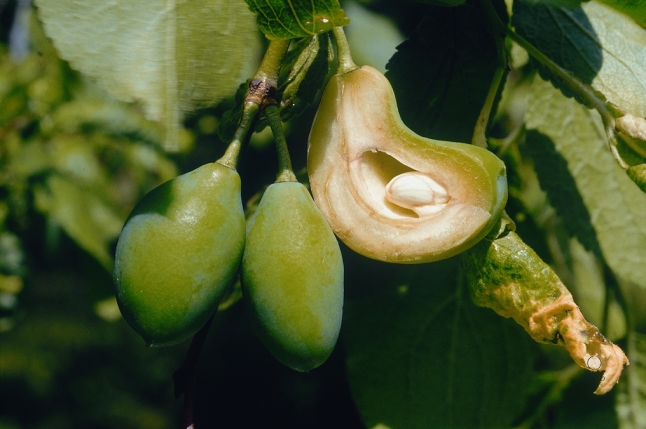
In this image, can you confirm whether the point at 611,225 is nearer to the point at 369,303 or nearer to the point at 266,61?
the point at 369,303

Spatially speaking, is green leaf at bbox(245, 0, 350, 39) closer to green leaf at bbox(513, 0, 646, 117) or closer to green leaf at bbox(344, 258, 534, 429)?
green leaf at bbox(513, 0, 646, 117)

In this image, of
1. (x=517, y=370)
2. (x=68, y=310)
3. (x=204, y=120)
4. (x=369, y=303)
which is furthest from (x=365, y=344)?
(x=68, y=310)

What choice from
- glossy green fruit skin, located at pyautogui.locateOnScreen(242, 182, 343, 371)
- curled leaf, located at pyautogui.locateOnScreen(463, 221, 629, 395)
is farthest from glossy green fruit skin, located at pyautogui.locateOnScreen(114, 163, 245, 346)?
curled leaf, located at pyautogui.locateOnScreen(463, 221, 629, 395)

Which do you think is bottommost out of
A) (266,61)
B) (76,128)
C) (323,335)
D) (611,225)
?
(76,128)

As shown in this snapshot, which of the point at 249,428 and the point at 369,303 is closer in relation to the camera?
the point at 369,303

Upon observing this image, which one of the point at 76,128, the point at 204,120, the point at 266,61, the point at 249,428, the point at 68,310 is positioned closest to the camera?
the point at 266,61

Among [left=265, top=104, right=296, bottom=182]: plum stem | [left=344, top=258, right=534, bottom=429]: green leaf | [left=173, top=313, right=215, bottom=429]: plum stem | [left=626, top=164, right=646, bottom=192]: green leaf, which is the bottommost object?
[left=344, top=258, right=534, bottom=429]: green leaf

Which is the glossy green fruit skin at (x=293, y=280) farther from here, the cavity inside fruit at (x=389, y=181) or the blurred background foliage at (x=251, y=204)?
the blurred background foliage at (x=251, y=204)

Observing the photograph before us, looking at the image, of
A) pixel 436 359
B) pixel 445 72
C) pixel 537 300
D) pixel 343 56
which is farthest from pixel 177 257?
pixel 436 359
